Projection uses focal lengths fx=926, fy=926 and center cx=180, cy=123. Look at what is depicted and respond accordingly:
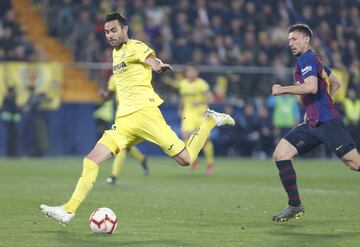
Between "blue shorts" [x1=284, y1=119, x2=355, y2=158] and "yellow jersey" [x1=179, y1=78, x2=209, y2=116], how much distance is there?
424 inches

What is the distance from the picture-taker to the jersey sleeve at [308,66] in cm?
1073

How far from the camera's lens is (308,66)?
35.3ft

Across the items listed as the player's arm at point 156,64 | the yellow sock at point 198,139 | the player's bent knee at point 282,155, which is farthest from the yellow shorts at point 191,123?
the player's arm at point 156,64

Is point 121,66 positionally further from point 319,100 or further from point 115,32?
point 319,100

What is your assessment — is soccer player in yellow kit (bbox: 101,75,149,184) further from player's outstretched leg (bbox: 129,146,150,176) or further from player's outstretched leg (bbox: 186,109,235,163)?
player's outstretched leg (bbox: 186,109,235,163)

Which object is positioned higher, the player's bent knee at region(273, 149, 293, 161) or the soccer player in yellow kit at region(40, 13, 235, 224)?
the soccer player in yellow kit at region(40, 13, 235, 224)

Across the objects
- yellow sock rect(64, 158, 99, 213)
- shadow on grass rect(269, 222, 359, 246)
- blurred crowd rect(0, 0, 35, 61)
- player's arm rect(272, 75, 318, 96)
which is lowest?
shadow on grass rect(269, 222, 359, 246)

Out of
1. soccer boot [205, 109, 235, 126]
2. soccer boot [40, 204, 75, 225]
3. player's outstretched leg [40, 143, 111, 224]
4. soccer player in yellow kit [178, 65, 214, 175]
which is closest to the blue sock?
soccer boot [205, 109, 235, 126]

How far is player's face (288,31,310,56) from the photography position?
1100cm

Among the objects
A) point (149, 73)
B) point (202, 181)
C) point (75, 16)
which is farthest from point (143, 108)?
point (75, 16)

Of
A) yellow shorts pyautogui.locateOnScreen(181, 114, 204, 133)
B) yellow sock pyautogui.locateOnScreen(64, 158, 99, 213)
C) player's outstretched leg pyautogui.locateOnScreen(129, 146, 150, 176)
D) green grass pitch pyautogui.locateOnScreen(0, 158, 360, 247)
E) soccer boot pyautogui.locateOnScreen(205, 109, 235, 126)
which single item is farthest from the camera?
yellow shorts pyautogui.locateOnScreen(181, 114, 204, 133)

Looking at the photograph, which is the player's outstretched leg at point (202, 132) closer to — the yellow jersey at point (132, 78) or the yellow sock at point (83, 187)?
the yellow jersey at point (132, 78)

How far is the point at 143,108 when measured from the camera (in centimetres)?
1105

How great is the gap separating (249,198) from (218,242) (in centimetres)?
510
